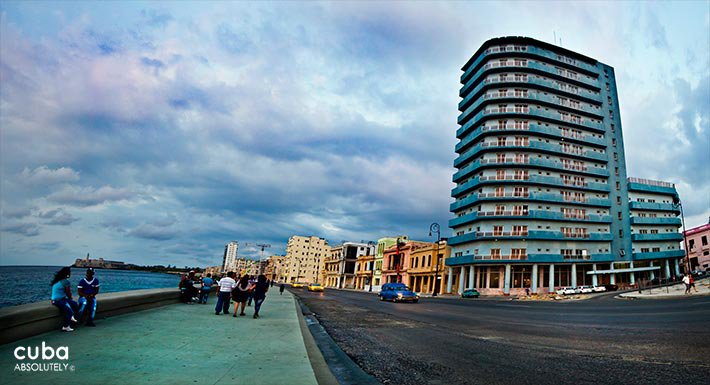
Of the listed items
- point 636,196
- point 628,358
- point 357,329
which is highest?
point 636,196

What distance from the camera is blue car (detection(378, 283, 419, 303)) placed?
3001 cm

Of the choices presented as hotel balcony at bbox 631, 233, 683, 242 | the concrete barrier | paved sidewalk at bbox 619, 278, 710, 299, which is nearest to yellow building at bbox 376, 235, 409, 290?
hotel balcony at bbox 631, 233, 683, 242

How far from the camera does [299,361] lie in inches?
222

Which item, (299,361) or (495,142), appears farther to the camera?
(495,142)

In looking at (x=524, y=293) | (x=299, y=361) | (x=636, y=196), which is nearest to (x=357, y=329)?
(x=299, y=361)

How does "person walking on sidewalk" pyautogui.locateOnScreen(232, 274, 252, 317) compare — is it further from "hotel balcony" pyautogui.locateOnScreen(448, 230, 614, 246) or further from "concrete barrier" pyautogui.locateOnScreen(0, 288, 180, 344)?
"hotel balcony" pyautogui.locateOnScreen(448, 230, 614, 246)

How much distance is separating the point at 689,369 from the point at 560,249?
54.9 m

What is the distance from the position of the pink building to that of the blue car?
6391cm

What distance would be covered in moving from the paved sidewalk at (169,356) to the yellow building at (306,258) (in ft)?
474

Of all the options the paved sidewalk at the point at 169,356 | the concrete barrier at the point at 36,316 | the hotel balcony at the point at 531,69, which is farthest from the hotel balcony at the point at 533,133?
the concrete barrier at the point at 36,316

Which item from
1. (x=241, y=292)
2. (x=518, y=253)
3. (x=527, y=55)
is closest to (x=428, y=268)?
(x=518, y=253)

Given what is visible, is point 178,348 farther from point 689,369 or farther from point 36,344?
point 689,369

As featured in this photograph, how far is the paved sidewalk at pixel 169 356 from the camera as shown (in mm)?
4368

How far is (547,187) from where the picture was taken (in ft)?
185
